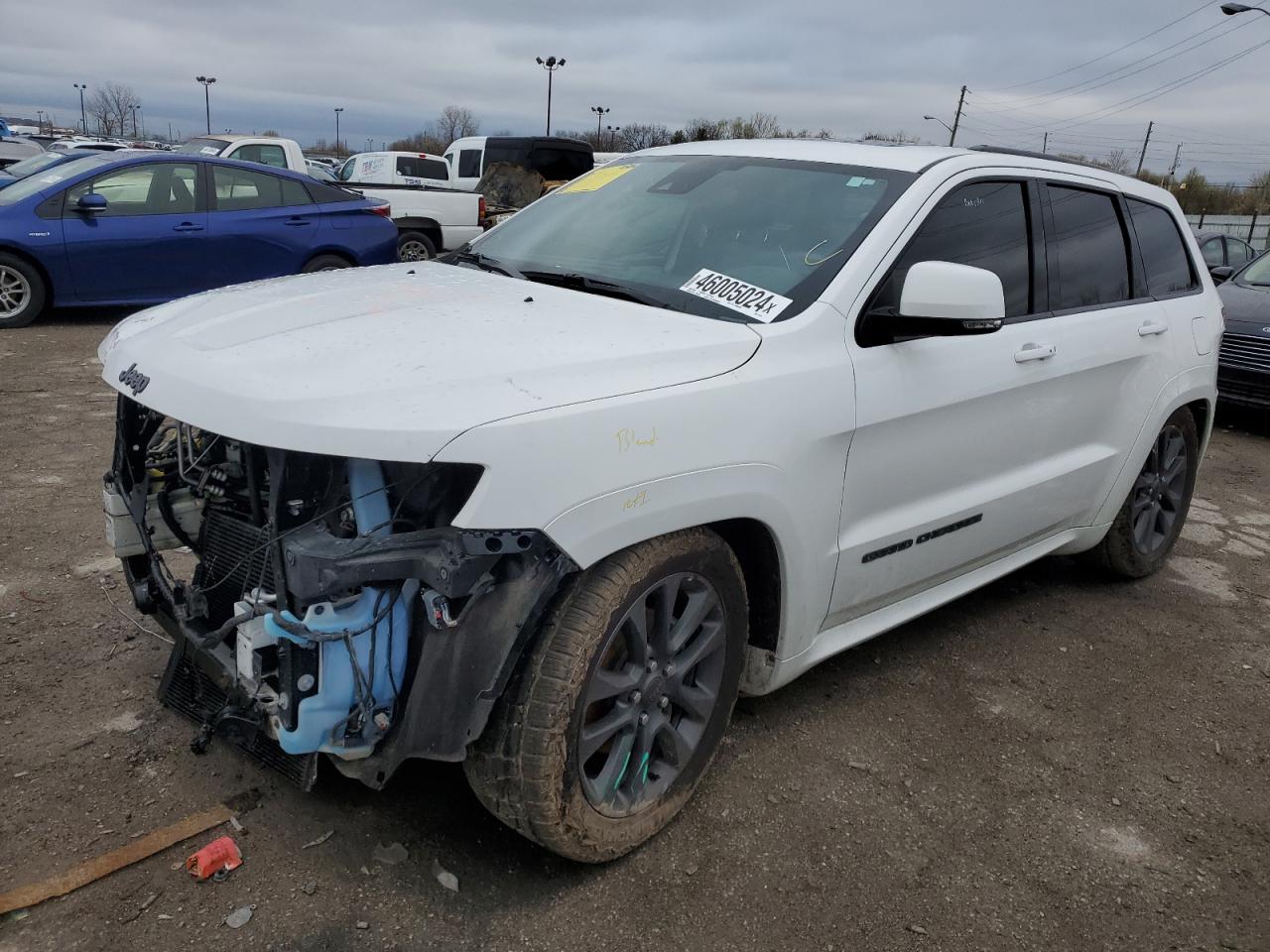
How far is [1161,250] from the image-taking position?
445cm

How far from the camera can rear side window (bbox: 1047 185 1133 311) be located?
146 inches

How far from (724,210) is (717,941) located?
84.6 inches

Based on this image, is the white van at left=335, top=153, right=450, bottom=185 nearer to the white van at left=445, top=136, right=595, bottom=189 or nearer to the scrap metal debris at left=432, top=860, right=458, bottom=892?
the white van at left=445, top=136, right=595, bottom=189

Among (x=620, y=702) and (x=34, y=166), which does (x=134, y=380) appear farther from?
(x=34, y=166)

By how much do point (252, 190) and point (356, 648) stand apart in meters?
8.81

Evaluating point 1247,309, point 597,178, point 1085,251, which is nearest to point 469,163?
point 1247,309

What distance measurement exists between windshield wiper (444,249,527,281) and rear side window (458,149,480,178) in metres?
16.4

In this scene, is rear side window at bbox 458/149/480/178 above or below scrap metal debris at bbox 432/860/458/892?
above

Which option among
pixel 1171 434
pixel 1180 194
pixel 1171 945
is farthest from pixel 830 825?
pixel 1180 194

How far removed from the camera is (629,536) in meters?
2.25

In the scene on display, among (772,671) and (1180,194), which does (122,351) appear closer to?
(772,671)

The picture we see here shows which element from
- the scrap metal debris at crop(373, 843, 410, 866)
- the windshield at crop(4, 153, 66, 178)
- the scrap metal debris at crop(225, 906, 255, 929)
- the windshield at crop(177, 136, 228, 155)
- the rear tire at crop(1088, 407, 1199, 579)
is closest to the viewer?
the scrap metal debris at crop(225, 906, 255, 929)

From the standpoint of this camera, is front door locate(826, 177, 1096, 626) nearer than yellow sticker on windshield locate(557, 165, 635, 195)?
Yes

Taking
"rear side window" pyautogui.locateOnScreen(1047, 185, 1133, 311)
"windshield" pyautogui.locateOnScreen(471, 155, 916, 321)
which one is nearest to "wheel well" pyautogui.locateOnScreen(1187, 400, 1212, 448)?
"rear side window" pyautogui.locateOnScreen(1047, 185, 1133, 311)
